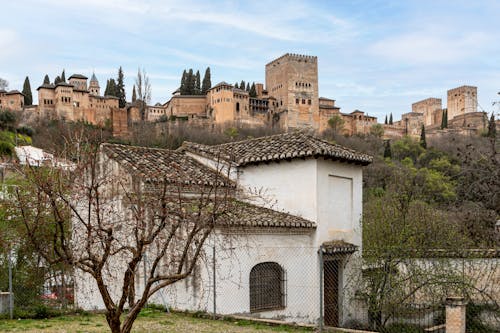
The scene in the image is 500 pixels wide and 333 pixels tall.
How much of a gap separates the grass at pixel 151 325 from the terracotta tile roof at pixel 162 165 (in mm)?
3558

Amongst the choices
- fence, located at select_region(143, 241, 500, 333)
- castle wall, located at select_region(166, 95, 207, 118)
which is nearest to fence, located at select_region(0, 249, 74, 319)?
fence, located at select_region(143, 241, 500, 333)

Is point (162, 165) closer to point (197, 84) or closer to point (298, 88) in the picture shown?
point (197, 84)

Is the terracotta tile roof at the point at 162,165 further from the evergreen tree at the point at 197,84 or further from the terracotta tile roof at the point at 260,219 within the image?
the evergreen tree at the point at 197,84

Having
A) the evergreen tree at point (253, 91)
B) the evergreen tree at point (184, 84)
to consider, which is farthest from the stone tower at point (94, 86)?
the evergreen tree at point (253, 91)

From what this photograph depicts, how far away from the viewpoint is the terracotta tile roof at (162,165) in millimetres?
14234

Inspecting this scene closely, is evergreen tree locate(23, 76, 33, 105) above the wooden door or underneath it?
above

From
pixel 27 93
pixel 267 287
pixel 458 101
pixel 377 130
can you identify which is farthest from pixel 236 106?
pixel 267 287

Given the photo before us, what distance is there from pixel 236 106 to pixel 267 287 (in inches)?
3470

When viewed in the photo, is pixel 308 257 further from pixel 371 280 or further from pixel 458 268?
pixel 458 268

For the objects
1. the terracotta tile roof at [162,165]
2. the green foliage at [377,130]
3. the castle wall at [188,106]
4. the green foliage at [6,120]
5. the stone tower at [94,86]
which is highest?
the stone tower at [94,86]

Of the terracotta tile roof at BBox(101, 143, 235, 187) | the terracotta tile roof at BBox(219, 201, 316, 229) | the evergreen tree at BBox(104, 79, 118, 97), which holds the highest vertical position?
the evergreen tree at BBox(104, 79, 118, 97)

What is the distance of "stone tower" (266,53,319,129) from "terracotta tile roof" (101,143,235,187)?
88.3m

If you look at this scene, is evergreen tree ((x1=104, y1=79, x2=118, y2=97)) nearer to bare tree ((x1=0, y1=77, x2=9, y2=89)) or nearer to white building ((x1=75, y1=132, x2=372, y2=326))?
bare tree ((x1=0, y1=77, x2=9, y2=89))

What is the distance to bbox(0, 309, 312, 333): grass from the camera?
10414 millimetres
